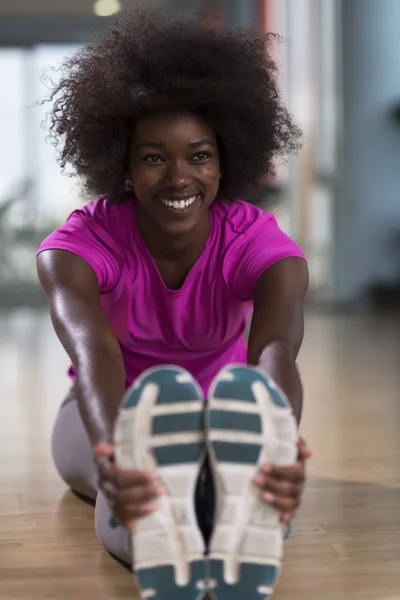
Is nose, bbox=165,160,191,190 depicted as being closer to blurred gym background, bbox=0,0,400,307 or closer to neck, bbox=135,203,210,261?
neck, bbox=135,203,210,261

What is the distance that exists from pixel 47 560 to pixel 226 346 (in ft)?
1.86

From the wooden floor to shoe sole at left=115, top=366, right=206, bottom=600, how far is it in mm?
330

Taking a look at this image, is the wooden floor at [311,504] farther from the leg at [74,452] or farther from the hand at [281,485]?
the hand at [281,485]

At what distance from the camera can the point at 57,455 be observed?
2162mm

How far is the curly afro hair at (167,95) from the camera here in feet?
5.74

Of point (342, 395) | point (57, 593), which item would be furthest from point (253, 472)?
point (342, 395)

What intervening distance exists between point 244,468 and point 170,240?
72 centimetres

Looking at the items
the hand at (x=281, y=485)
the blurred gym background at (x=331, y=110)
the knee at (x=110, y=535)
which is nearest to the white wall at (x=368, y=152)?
the blurred gym background at (x=331, y=110)

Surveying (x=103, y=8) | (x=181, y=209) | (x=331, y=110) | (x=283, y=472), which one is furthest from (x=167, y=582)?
(x=103, y=8)

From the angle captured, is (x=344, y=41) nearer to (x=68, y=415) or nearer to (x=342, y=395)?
(x=342, y=395)

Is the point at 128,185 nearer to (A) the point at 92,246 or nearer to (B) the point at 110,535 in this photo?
(A) the point at 92,246

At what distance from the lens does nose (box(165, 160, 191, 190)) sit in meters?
1.71

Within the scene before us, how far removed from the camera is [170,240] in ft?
6.15

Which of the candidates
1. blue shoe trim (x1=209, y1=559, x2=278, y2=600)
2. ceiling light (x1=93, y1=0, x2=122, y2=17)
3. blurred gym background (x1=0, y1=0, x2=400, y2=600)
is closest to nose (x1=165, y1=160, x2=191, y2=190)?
blue shoe trim (x1=209, y1=559, x2=278, y2=600)
